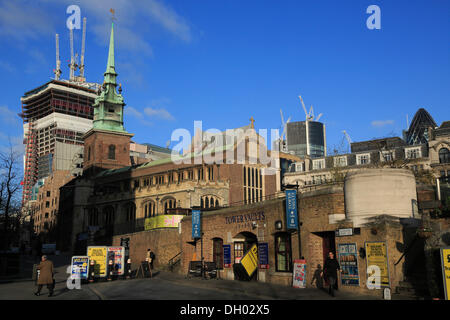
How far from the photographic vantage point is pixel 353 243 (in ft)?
64.9

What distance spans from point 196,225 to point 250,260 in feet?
21.5

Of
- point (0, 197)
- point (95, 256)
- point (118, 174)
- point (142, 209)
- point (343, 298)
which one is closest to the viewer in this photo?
point (343, 298)

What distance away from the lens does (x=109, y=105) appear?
8531 cm

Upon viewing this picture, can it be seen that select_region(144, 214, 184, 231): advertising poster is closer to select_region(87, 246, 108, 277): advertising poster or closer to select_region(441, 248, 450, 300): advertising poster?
select_region(87, 246, 108, 277): advertising poster

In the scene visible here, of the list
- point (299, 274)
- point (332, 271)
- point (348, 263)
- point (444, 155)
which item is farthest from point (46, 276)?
A: point (444, 155)

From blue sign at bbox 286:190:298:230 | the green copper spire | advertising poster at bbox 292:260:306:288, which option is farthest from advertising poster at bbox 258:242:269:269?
the green copper spire

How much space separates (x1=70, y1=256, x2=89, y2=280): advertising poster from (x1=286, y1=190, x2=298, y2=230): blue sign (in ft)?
40.4

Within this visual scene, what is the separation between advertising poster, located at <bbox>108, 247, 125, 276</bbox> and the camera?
92.6ft

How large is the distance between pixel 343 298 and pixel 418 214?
5887 millimetres

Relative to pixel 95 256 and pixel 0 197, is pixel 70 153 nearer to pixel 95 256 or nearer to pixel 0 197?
pixel 0 197

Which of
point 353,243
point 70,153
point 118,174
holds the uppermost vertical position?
point 70,153
